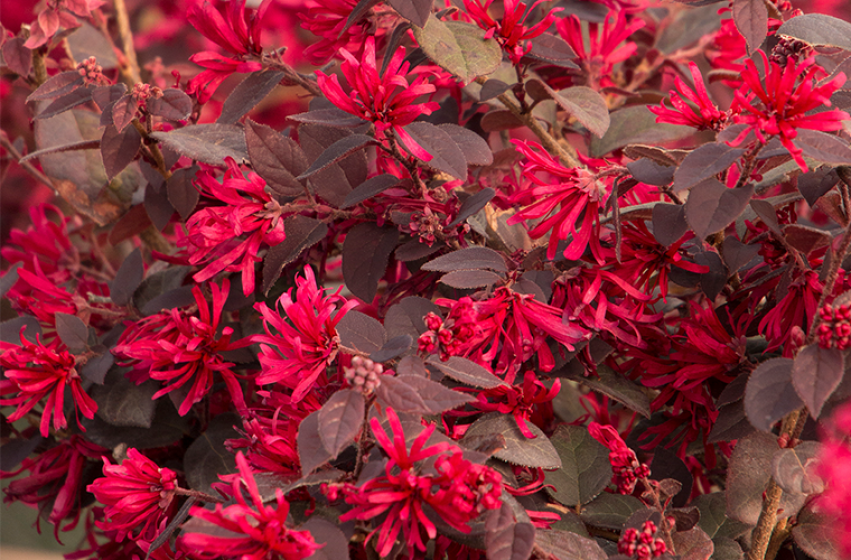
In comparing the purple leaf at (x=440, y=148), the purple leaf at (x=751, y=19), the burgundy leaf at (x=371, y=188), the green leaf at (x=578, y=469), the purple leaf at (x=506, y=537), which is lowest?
the green leaf at (x=578, y=469)

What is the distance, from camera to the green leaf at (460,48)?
1.37ft

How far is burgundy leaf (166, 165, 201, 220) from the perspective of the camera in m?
0.51

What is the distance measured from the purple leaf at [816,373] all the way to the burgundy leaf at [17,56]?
1.94ft

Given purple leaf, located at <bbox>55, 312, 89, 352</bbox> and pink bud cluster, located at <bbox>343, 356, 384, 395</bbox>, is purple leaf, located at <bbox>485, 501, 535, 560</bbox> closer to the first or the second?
pink bud cluster, located at <bbox>343, 356, 384, 395</bbox>

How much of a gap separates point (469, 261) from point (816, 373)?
0.18 metres

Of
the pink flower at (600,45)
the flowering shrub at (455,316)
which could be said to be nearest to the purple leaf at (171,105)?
the flowering shrub at (455,316)

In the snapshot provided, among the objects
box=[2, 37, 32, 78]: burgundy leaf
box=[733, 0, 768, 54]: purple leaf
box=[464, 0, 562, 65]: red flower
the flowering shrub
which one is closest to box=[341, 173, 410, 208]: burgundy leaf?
the flowering shrub

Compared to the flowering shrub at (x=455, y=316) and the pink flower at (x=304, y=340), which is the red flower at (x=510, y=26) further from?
the pink flower at (x=304, y=340)

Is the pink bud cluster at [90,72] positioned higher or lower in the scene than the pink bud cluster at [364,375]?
higher

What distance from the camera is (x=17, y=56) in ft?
1.90

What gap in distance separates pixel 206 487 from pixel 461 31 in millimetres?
345

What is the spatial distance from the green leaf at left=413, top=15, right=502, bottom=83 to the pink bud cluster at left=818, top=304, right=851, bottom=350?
0.72 ft

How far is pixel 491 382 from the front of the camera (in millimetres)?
340

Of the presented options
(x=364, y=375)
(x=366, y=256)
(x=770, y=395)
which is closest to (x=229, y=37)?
(x=366, y=256)
